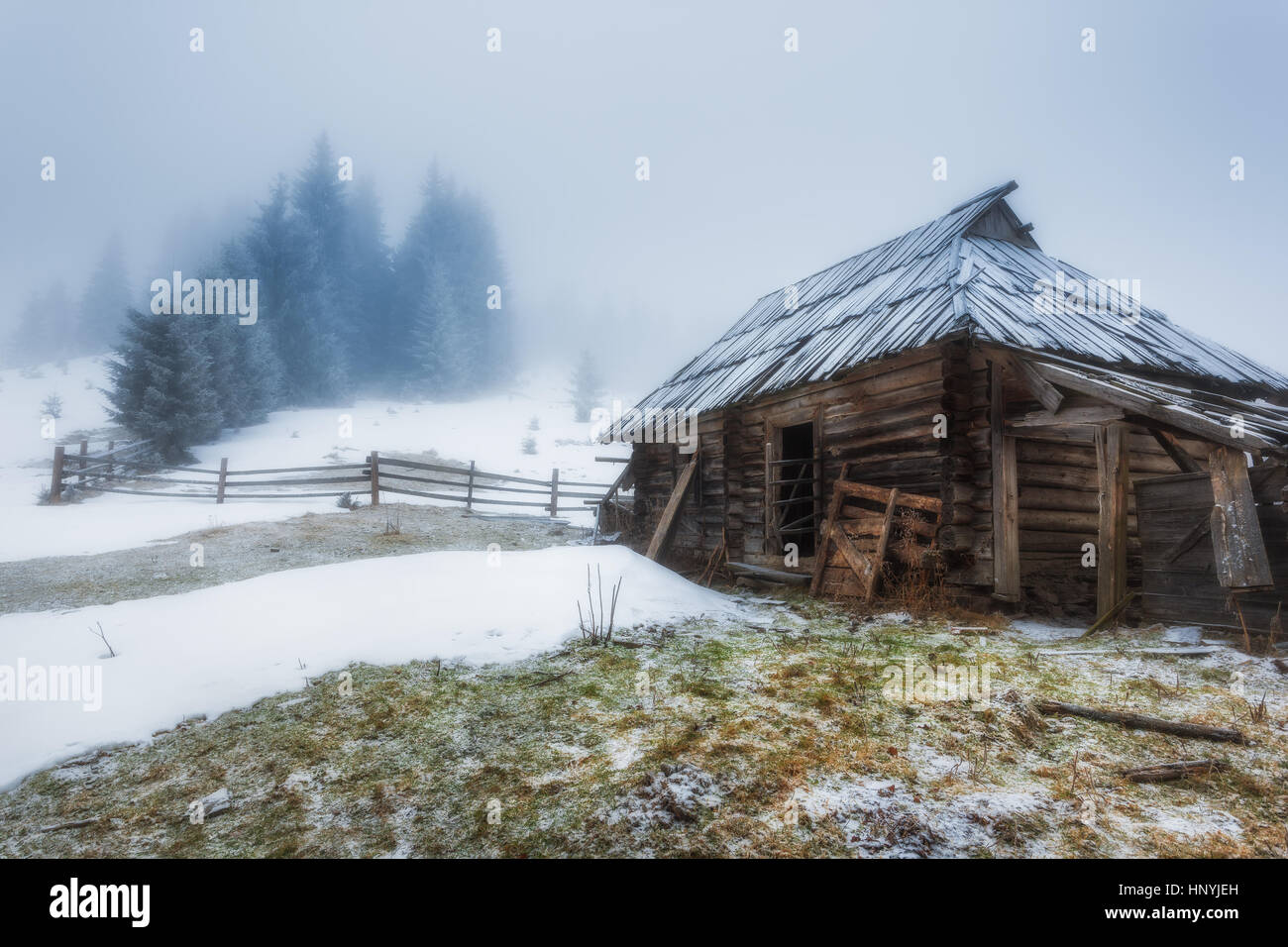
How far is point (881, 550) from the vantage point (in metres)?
7.49

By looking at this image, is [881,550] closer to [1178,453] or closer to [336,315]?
[1178,453]

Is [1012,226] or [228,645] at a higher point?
[1012,226]

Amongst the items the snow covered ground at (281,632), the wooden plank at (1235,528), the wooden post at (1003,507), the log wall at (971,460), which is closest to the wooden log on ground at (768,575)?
the log wall at (971,460)

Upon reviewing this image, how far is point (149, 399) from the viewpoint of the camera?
21.7 meters

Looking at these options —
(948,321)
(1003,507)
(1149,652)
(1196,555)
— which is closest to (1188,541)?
(1196,555)

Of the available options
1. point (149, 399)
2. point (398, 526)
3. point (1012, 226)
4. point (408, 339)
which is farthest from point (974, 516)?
point (408, 339)

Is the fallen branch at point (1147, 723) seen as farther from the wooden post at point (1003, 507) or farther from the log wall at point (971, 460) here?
the log wall at point (971, 460)

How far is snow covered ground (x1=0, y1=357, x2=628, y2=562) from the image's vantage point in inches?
544

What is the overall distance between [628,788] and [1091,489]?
804 cm

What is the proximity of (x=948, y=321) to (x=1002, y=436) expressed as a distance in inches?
60.4

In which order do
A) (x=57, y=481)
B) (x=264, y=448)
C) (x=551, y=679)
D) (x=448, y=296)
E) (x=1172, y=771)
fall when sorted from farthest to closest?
1. (x=448, y=296)
2. (x=264, y=448)
3. (x=57, y=481)
4. (x=551, y=679)
5. (x=1172, y=771)

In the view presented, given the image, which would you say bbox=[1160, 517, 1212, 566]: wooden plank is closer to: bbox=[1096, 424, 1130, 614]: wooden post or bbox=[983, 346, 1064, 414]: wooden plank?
bbox=[1096, 424, 1130, 614]: wooden post
